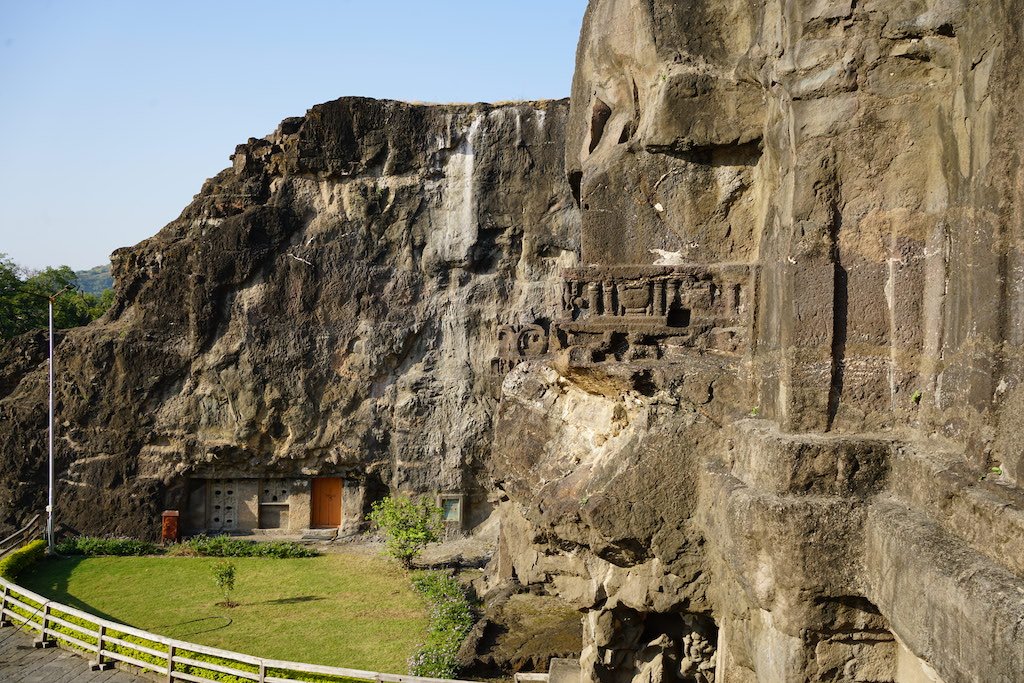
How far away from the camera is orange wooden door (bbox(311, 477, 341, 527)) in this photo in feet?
80.1

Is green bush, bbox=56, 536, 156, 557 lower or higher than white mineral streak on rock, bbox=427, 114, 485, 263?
lower

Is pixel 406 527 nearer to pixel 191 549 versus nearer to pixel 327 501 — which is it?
pixel 327 501

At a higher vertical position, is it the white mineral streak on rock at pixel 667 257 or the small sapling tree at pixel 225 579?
the white mineral streak on rock at pixel 667 257

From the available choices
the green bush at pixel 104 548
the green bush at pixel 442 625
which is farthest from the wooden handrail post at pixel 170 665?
the green bush at pixel 104 548

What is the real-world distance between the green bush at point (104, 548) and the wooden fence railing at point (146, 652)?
5.51 metres

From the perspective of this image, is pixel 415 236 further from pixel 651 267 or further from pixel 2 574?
pixel 651 267

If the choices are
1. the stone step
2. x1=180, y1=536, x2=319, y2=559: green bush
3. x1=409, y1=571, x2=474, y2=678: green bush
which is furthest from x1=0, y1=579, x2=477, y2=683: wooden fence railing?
the stone step

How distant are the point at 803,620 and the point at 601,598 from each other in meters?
2.90

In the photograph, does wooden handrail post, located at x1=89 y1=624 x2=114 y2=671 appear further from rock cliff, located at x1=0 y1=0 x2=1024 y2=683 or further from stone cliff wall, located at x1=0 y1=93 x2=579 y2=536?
stone cliff wall, located at x1=0 y1=93 x2=579 y2=536

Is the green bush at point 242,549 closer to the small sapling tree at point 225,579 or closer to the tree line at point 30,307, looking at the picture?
the small sapling tree at point 225,579

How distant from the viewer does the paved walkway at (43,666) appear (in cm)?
1364

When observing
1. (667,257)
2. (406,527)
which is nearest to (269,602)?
(406,527)

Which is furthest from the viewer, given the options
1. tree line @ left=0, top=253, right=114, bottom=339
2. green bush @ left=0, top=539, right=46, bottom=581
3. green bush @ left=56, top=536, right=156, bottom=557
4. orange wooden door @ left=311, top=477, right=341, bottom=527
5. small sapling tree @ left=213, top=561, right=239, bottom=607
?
tree line @ left=0, top=253, right=114, bottom=339

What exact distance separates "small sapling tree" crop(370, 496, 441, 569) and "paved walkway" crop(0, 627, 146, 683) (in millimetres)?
7064
